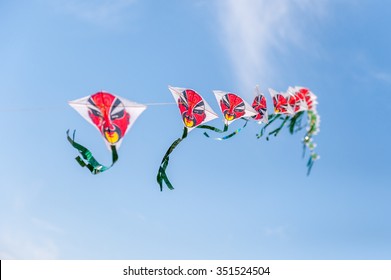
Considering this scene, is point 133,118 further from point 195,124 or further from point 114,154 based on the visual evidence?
point 195,124

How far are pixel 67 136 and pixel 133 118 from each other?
1.89 meters

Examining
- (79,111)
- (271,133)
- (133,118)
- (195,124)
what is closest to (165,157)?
(195,124)

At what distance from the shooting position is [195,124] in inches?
462

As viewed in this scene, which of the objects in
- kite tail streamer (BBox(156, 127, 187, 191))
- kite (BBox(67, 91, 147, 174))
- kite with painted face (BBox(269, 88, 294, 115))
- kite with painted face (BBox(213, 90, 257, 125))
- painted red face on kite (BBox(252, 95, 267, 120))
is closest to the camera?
kite (BBox(67, 91, 147, 174))

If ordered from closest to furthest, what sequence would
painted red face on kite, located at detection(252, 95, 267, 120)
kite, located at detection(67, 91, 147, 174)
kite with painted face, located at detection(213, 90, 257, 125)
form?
kite, located at detection(67, 91, 147, 174)
kite with painted face, located at detection(213, 90, 257, 125)
painted red face on kite, located at detection(252, 95, 267, 120)

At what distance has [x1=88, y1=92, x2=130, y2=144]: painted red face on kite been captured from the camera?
9375 mm

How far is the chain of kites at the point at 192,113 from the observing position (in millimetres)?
9391

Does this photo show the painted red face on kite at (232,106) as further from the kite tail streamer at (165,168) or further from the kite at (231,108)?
the kite tail streamer at (165,168)

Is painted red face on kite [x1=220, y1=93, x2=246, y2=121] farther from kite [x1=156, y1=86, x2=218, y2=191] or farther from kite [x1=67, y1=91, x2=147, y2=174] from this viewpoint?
kite [x1=67, y1=91, x2=147, y2=174]

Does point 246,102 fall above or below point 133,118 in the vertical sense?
above

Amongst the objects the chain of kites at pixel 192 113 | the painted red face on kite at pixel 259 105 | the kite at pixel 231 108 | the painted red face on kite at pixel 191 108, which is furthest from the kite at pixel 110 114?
the painted red face on kite at pixel 259 105

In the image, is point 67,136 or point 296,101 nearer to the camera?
point 67,136

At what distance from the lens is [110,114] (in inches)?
372

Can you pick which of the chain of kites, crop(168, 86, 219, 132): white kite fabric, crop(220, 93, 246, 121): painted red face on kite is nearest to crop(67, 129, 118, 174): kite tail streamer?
the chain of kites
